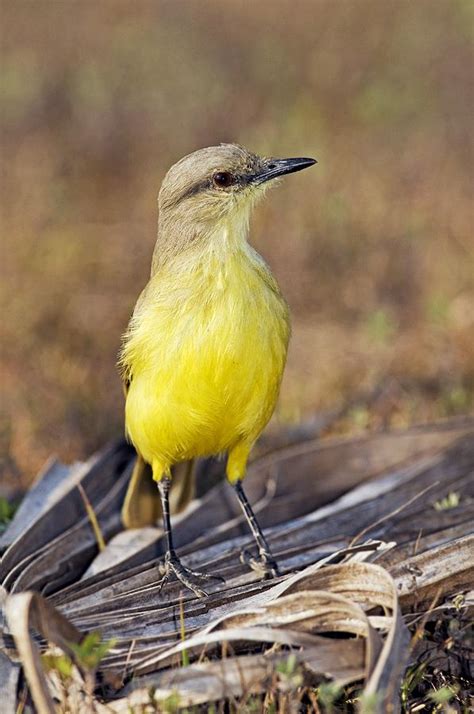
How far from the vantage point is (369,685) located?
3086mm

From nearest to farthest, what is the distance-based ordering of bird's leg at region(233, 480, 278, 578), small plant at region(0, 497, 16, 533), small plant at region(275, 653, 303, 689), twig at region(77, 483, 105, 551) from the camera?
small plant at region(275, 653, 303, 689)
bird's leg at region(233, 480, 278, 578)
twig at region(77, 483, 105, 551)
small plant at region(0, 497, 16, 533)

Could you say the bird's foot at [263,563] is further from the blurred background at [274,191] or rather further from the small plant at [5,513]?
the blurred background at [274,191]

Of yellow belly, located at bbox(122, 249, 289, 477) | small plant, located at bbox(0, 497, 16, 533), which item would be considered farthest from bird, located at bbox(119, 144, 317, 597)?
small plant, located at bbox(0, 497, 16, 533)

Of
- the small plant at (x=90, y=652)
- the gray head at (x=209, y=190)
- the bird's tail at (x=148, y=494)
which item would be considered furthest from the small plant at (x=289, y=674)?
the gray head at (x=209, y=190)

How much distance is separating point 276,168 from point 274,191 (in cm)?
423

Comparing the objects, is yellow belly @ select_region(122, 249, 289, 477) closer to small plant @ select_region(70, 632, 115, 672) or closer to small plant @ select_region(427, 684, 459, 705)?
small plant @ select_region(70, 632, 115, 672)

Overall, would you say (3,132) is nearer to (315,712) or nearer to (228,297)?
(228,297)

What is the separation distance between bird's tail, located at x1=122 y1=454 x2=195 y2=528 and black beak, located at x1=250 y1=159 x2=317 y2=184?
1.48 meters

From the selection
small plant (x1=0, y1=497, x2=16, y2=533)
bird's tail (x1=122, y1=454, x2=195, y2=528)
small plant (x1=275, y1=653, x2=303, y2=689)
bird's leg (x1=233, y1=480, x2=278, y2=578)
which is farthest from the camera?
bird's tail (x1=122, y1=454, x2=195, y2=528)

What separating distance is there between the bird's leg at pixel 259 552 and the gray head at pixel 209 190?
3.98 feet

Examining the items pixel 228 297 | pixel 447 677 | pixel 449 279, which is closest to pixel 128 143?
pixel 449 279

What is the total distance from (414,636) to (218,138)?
7319 mm

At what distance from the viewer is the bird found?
425 cm

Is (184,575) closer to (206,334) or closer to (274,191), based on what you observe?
(206,334)
